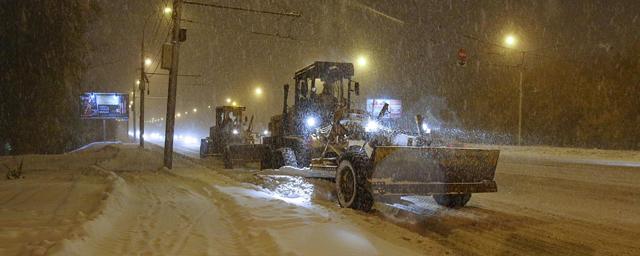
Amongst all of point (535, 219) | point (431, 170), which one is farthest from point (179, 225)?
point (535, 219)

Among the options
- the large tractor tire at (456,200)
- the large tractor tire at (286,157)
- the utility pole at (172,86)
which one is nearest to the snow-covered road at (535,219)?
the large tractor tire at (456,200)

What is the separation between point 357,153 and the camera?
10789mm

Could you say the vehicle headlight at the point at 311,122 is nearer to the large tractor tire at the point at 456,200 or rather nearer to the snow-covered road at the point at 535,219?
the snow-covered road at the point at 535,219

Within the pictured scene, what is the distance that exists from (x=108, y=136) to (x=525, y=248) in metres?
66.0

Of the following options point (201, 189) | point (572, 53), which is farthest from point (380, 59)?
point (201, 189)

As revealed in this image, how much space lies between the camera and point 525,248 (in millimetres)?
7793

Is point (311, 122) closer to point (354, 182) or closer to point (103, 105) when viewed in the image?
point (354, 182)

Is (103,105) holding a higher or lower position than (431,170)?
higher

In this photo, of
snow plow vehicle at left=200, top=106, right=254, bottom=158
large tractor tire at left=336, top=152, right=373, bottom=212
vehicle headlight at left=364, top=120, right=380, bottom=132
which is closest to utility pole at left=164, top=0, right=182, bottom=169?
vehicle headlight at left=364, top=120, right=380, bottom=132

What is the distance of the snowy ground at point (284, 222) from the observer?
632cm

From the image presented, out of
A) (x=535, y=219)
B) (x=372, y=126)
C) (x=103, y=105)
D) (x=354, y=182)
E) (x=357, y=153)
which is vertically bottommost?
(x=535, y=219)

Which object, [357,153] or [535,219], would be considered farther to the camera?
[357,153]

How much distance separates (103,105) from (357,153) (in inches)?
1716

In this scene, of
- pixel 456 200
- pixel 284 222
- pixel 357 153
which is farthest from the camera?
pixel 456 200
